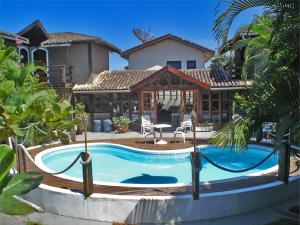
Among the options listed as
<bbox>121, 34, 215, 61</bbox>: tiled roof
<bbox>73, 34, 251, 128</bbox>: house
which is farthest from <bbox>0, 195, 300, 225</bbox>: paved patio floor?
<bbox>121, 34, 215, 61</bbox>: tiled roof

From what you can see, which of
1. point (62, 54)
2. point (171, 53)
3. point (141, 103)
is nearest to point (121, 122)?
point (141, 103)

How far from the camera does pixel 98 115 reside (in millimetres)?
23938

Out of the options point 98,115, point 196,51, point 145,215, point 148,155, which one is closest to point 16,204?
point 145,215

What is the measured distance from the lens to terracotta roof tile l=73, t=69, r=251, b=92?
21919mm

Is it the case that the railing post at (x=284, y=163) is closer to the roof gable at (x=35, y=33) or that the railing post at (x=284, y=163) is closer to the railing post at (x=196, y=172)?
the railing post at (x=196, y=172)

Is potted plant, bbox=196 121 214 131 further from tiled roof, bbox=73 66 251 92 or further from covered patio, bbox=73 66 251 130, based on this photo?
tiled roof, bbox=73 66 251 92

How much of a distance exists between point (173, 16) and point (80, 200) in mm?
13791

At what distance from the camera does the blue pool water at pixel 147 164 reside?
12.8 m

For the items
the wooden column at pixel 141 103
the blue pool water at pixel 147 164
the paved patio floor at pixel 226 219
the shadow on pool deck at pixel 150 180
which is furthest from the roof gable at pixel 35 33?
the paved patio floor at pixel 226 219

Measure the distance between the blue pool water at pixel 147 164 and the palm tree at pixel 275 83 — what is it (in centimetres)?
619

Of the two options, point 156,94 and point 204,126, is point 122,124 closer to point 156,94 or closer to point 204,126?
point 156,94

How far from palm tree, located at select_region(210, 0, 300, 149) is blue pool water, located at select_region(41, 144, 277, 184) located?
6.19 metres

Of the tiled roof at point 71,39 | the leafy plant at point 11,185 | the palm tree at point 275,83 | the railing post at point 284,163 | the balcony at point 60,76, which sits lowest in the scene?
the railing post at point 284,163

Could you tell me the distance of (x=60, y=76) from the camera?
24.8 meters
